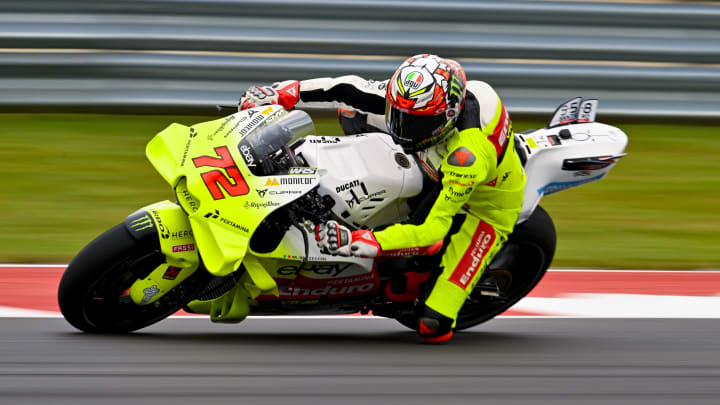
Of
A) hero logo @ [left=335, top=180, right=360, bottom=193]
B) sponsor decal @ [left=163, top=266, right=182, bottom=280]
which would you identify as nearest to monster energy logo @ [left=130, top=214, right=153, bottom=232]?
sponsor decal @ [left=163, top=266, right=182, bottom=280]

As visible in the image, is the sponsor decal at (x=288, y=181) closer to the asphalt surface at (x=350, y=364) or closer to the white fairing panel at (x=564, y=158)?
Answer: the asphalt surface at (x=350, y=364)

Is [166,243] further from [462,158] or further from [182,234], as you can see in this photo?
[462,158]

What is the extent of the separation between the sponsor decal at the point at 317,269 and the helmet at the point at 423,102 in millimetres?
612

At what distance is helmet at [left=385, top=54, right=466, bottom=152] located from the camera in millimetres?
4059

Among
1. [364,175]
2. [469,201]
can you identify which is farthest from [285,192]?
[469,201]

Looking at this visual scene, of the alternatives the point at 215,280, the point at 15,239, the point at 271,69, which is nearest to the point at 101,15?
the point at 271,69

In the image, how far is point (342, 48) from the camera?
8.05 metres

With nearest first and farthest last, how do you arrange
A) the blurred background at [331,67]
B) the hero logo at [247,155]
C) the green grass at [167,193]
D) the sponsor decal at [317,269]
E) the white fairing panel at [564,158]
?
the hero logo at [247,155], the sponsor decal at [317,269], the white fairing panel at [564,158], the green grass at [167,193], the blurred background at [331,67]

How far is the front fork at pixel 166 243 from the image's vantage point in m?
4.00

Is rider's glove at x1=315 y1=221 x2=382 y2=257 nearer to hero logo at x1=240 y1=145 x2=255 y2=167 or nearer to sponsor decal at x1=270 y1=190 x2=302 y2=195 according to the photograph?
sponsor decal at x1=270 y1=190 x2=302 y2=195

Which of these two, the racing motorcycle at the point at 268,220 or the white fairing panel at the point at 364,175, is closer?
the racing motorcycle at the point at 268,220

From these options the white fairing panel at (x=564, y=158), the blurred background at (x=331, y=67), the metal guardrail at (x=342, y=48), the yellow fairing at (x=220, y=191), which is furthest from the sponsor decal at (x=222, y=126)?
the metal guardrail at (x=342, y=48)

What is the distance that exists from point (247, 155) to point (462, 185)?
903mm

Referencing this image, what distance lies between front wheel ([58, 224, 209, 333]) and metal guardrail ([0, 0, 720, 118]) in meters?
3.78
